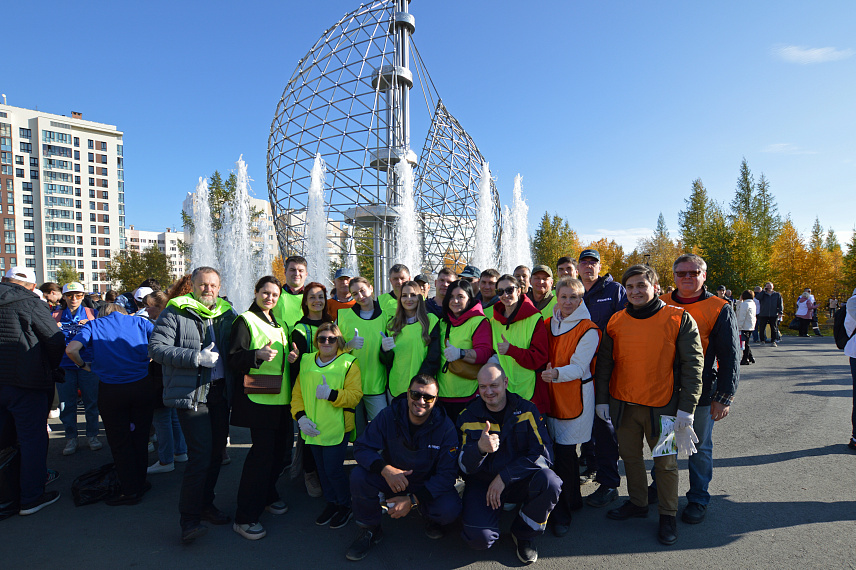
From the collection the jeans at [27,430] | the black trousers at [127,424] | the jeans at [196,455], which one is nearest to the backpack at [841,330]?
the jeans at [196,455]

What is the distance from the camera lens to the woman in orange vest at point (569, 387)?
3.54 m

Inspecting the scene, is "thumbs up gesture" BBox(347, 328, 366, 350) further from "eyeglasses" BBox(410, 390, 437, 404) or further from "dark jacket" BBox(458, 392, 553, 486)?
"dark jacket" BBox(458, 392, 553, 486)

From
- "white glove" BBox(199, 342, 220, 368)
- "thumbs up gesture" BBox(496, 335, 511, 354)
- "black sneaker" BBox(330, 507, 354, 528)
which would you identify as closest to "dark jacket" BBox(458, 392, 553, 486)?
"thumbs up gesture" BBox(496, 335, 511, 354)

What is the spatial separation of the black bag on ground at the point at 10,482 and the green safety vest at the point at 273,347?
239cm

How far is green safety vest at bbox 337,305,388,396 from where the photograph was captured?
413 centimetres

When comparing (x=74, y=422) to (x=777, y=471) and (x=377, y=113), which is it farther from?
(x=377, y=113)

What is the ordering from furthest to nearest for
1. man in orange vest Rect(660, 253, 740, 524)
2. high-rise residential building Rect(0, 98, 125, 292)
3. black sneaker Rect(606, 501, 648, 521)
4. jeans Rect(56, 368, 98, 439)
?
high-rise residential building Rect(0, 98, 125, 292) → jeans Rect(56, 368, 98, 439) → black sneaker Rect(606, 501, 648, 521) → man in orange vest Rect(660, 253, 740, 524)

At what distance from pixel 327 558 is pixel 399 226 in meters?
12.5

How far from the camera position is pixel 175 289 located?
153 inches

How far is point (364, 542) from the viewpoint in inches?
128

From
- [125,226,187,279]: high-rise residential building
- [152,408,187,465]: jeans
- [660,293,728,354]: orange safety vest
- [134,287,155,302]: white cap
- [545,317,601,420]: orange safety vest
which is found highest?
[125,226,187,279]: high-rise residential building

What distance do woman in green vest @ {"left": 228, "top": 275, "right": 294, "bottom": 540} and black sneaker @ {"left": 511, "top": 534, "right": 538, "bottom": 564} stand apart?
2030 mm

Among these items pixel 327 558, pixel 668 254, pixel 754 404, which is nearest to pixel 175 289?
pixel 327 558

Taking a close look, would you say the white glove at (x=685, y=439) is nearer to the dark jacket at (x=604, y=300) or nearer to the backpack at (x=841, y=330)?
the dark jacket at (x=604, y=300)
